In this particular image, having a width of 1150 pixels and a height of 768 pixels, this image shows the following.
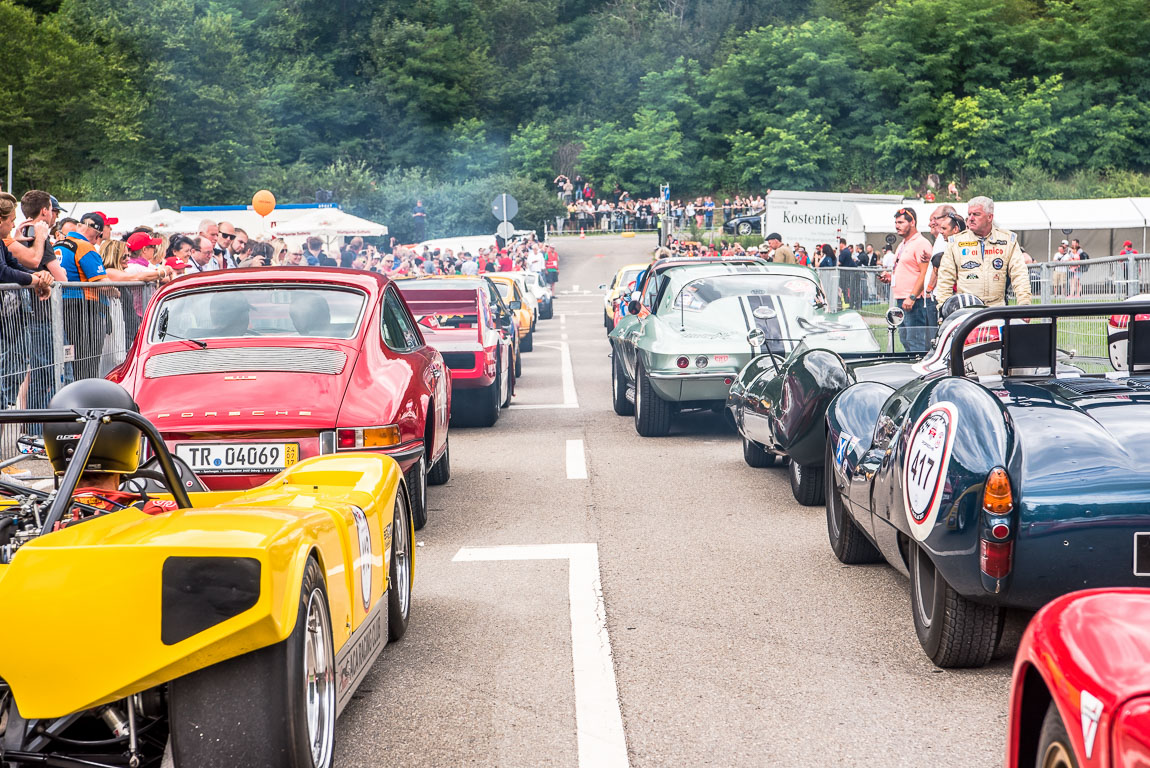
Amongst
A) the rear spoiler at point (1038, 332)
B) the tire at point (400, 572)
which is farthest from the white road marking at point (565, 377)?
the rear spoiler at point (1038, 332)

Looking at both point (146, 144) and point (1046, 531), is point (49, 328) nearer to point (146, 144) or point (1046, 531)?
point (1046, 531)

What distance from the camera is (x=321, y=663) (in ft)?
12.3

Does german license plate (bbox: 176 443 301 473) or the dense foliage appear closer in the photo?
german license plate (bbox: 176 443 301 473)

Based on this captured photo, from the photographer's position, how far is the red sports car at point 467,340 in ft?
40.2

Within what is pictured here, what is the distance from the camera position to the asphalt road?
4.16 m

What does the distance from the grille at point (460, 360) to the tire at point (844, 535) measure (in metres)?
5.78

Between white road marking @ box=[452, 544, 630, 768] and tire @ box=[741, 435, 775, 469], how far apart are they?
2965 mm

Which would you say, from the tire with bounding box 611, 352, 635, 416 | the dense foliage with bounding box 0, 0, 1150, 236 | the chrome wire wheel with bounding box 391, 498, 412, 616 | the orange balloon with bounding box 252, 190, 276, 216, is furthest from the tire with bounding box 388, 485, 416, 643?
the dense foliage with bounding box 0, 0, 1150, 236

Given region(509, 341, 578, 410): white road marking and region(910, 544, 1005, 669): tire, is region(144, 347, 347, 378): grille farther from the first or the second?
region(509, 341, 578, 410): white road marking

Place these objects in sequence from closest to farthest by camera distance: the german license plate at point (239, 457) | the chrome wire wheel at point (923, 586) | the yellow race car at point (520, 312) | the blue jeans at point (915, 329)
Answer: the chrome wire wheel at point (923, 586) → the german license plate at point (239, 457) → the blue jeans at point (915, 329) → the yellow race car at point (520, 312)

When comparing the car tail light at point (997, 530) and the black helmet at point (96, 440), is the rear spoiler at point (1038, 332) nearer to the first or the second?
the car tail light at point (997, 530)

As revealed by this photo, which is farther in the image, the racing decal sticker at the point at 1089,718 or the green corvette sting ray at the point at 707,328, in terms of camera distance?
the green corvette sting ray at the point at 707,328

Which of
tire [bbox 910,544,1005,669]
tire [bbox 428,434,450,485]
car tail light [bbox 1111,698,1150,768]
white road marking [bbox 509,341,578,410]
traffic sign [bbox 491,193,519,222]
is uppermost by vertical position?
traffic sign [bbox 491,193,519,222]

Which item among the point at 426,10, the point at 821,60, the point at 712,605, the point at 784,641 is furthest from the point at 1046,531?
the point at 426,10
